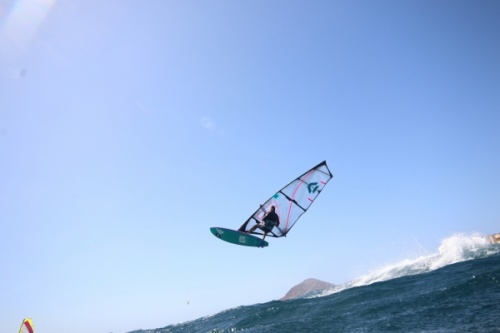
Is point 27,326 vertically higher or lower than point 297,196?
lower

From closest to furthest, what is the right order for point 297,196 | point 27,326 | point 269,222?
point 269,222, point 297,196, point 27,326

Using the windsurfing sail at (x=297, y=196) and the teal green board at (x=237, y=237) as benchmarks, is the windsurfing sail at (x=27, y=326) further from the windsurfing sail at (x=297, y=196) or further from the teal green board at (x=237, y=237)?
the windsurfing sail at (x=297, y=196)

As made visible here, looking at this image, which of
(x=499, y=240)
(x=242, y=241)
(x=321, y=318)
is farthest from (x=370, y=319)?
(x=499, y=240)

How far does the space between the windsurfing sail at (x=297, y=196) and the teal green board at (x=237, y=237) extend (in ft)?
5.51

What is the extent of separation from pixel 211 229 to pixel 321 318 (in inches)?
242

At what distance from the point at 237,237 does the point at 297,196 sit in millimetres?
3983

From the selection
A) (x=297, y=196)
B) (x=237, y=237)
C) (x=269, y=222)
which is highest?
(x=297, y=196)

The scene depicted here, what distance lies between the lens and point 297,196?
49.3 feet

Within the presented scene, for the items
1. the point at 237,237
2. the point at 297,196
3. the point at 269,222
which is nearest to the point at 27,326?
the point at 237,237

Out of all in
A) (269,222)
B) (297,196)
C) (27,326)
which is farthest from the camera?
(27,326)

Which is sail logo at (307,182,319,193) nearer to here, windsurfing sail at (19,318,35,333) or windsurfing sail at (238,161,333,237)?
windsurfing sail at (238,161,333,237)

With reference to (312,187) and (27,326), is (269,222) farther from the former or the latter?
(27,326)

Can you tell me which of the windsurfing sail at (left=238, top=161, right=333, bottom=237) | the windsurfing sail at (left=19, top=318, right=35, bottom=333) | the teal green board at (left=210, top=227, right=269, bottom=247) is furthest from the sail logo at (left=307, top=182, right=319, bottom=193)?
the windsurfing sail at (left=19, top=318, right=35, bottom=333)

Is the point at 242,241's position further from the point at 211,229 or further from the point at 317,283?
the point at 317,283
